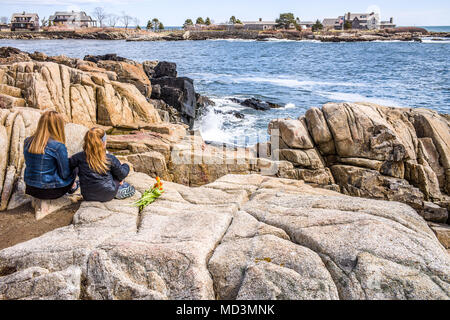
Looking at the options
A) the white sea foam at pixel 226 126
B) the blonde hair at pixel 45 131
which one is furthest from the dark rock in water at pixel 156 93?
the blonde hair at pixel 45 131

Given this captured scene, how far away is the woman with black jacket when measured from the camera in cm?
744

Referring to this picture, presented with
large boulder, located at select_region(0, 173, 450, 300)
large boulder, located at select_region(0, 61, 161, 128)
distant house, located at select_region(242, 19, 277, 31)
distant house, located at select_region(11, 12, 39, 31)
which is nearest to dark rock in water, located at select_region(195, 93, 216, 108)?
large boulder, located at select_region(0, 61, 161, 128)

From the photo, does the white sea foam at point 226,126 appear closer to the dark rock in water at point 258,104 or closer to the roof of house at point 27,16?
the dark rock in water at point 258,104

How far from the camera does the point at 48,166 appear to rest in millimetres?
7504

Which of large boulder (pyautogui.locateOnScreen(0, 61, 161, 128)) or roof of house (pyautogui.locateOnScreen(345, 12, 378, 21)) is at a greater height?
roof of house (pyautogui.locateOnScreen(345, 12, 378, 21))

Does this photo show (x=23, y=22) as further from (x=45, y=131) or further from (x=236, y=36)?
(x=45, y=131)

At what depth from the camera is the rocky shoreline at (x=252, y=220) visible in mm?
5152

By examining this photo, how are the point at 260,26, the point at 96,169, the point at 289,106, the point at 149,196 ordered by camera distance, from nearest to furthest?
the point at 96,169, the point at 149,196, the point at 289,106, the point at 260,26

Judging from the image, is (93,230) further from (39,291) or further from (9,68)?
(9,68)

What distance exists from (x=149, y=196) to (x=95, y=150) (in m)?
1.73

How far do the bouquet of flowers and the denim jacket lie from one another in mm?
1845

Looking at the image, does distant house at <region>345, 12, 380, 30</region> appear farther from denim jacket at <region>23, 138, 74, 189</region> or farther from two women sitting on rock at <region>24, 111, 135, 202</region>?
denim jacket at <region>23, 138, 74, 189</region>

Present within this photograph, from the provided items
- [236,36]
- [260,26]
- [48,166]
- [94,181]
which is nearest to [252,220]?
[94,181]
